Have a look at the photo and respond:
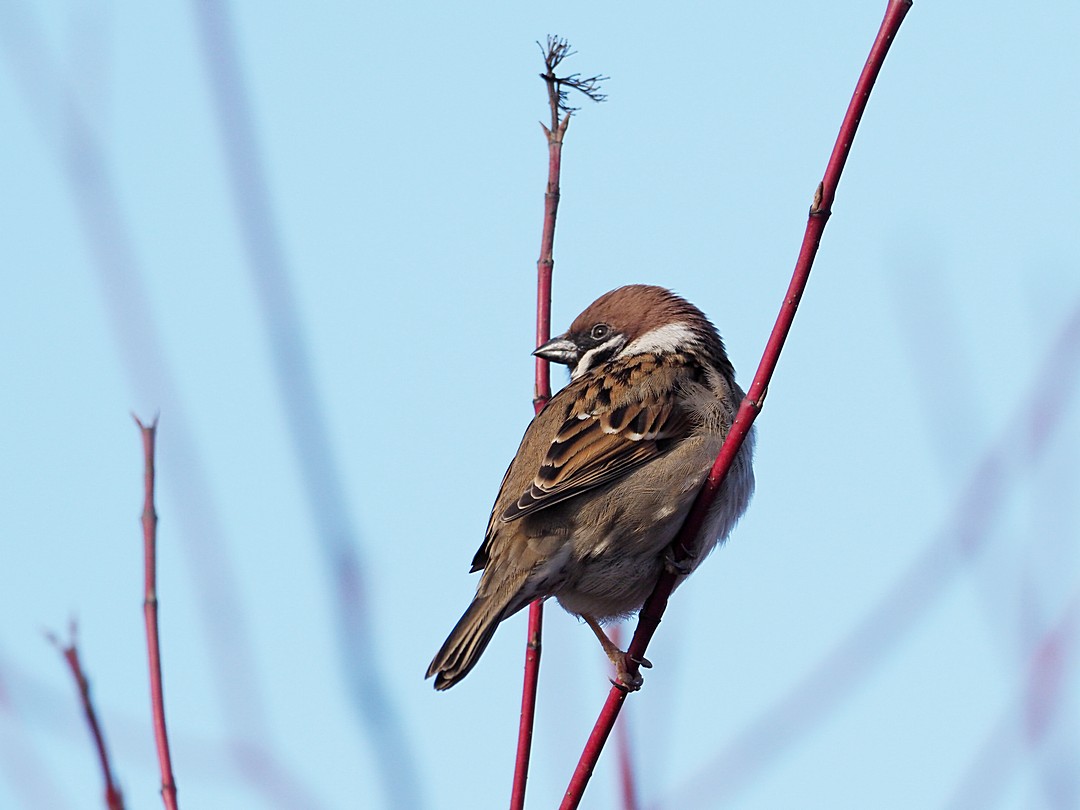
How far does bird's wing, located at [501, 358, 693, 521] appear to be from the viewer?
12.6 feet

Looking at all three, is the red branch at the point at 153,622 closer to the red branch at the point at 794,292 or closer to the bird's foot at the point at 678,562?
the red branch at the point at 794,292

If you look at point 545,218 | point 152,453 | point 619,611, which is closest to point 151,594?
point 152,453

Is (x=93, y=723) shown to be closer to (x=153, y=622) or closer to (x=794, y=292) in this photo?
(x=153, y=622)

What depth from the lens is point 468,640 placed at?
343 cm

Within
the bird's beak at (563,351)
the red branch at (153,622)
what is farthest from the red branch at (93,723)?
the bird's beak at (563,351)

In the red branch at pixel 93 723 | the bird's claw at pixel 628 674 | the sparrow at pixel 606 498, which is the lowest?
the bird's claw at pixel 628 674

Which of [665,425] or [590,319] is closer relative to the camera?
[665,425]

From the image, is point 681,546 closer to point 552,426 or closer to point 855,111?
point 552,426

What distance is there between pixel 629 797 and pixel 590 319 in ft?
10.5

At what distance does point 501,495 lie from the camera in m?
4.26

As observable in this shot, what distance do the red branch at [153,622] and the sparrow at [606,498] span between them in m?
1.56

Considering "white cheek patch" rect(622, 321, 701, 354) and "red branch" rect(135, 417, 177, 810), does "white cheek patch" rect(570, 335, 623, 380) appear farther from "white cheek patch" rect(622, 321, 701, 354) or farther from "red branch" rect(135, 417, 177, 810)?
"red branch" rect(135, 417, 177, 810)

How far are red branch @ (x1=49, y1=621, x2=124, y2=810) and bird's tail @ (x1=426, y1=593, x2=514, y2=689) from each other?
1796 mm

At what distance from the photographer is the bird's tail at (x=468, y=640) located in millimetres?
3338
